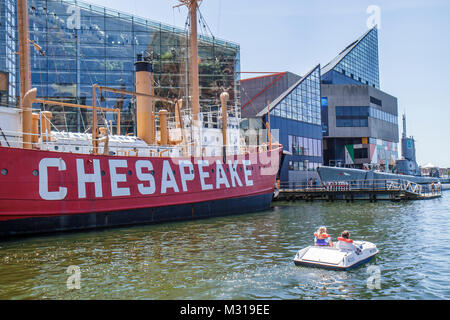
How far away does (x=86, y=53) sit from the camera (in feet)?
136

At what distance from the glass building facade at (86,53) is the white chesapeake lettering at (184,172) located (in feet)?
55.0

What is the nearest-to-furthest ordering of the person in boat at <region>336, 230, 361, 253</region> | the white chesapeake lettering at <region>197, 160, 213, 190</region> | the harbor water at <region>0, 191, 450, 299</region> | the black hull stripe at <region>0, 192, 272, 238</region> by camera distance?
the harbor water at <region>0, 191, 450, 299</region>
the person in boat at <region>336, 230, 361, 253</region>
the black hull stripe at <region>0, 192, 272, 238</region>
the white chesapeake lettering at <region>197, 160, 213, 190</region>

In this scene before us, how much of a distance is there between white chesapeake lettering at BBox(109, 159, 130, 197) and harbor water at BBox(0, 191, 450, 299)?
207 centimetres

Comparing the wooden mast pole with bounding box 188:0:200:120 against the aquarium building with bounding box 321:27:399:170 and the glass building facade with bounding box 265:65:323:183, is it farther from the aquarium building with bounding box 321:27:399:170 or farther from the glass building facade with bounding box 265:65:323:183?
the aquarium building with bounding box 321:27:399:170

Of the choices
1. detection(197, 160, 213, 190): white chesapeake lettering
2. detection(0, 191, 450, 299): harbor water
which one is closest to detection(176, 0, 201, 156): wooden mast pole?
detection(197, 160, 213, 190): white chesapeake lettering

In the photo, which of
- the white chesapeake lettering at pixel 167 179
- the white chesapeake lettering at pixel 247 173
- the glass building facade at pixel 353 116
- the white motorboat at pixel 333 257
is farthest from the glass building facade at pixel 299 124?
the white motorboat at pixel 333 257

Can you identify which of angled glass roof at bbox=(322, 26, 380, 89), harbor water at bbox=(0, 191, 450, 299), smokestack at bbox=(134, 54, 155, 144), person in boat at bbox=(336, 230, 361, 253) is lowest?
harbor water at bbox=(0, 191, 450, 299)

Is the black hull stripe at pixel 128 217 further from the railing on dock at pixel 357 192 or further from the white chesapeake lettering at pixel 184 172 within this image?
the railing on dock at pixel 357 192

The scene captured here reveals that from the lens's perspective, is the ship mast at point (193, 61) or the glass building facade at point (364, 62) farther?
the glass building facade at point (364, 62)

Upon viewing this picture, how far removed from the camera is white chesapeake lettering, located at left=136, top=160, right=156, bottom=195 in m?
21.4

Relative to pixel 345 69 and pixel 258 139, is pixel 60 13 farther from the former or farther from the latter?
pixel 345 69

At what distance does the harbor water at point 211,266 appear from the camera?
9.58 metres

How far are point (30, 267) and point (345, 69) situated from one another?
74326 mm
